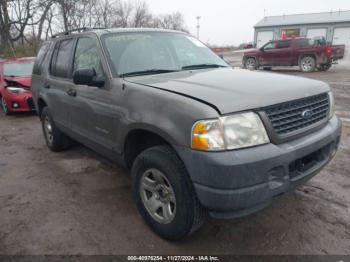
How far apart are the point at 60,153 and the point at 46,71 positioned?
135 cm

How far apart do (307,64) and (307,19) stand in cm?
2589

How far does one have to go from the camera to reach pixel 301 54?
1568cm

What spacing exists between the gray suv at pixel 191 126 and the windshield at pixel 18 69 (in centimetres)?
527

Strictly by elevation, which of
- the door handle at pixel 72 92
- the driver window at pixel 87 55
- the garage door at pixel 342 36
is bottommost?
the door handle at pixel 72 92

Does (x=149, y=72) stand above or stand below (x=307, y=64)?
above

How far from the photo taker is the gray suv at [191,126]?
2.07 meters

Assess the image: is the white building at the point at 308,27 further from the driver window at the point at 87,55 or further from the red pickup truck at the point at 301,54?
the driver window at the point at 87,55

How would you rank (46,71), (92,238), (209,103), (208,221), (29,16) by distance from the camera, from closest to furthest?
(209,103), (92,238), (208,221), (46,71), (29,16)

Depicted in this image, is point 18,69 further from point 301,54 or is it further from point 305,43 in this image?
point 305,43

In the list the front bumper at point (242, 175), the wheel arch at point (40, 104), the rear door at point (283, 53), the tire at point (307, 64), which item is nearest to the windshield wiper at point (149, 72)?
the front bumper at point (242, 175)

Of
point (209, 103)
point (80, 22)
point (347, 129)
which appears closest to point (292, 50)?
point (347, 129)

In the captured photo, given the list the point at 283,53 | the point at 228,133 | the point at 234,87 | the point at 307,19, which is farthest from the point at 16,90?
the point at 307,19

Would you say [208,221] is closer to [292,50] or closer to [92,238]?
[92,238]

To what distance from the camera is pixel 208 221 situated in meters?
2.91
